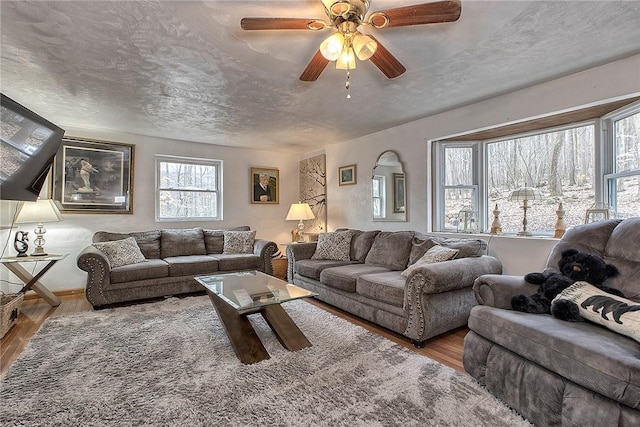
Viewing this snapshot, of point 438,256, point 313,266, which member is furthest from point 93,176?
point 438,256

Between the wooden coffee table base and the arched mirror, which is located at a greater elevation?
the arched mirror

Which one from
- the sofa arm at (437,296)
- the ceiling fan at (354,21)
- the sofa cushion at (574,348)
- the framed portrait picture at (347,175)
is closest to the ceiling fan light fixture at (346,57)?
the ceiling fan at (354,21)

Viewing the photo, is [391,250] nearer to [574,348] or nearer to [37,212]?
[574,348]

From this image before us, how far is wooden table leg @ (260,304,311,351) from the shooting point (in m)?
2.38

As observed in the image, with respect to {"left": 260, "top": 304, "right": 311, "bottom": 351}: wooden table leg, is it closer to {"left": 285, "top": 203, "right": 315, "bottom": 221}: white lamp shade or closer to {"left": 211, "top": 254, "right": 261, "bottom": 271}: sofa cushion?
{"left": 211, "top": 254, "right": 261, "bottom": 271}: sofa cushion

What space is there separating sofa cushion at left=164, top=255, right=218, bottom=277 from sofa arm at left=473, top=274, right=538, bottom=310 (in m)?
3.26

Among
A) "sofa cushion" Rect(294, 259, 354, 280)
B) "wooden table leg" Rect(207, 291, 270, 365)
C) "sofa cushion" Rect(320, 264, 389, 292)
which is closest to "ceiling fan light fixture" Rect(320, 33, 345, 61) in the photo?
"wooden table leg" Rect(207, 291, 270, 365)

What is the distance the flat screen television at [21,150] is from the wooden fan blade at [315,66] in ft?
5.53

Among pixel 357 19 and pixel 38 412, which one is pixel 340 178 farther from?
pixel 38 412

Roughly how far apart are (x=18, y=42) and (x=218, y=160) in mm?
3173

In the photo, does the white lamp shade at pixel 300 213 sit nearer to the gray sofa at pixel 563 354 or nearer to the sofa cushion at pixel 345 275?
the sofa cushion at pixel 345 275

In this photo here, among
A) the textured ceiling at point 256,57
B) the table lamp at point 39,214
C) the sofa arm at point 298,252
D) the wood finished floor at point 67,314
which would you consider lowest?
the wood finished floor at point 67,314

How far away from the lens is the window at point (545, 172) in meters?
2.55

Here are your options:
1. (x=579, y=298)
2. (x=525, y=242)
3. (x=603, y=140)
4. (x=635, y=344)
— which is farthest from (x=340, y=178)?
(x=635, y=344)
